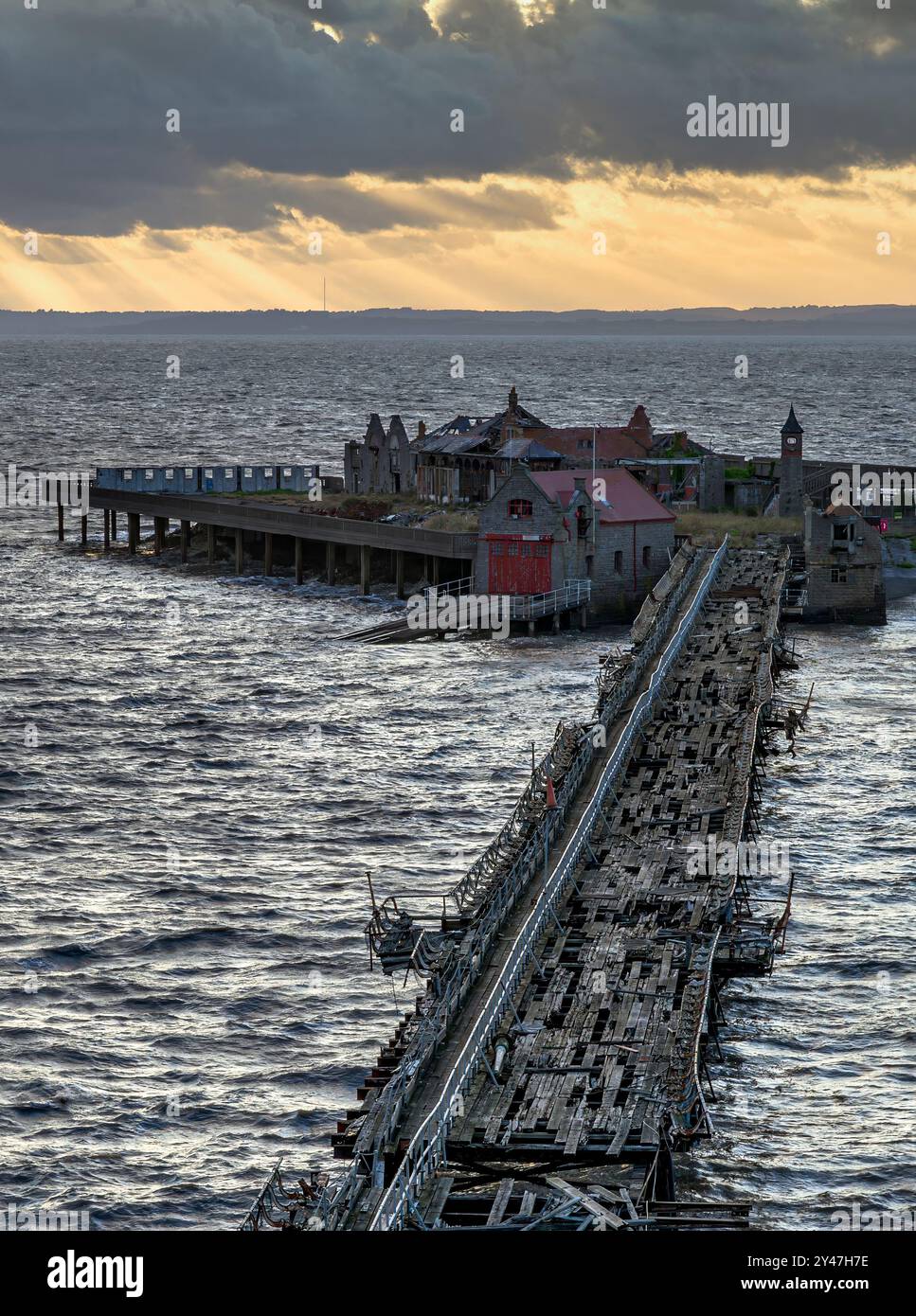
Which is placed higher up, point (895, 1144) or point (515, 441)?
point (515, 441)

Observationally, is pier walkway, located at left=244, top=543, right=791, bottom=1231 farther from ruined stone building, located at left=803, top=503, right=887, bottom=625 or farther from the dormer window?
ruined stone building, located at left=803, top=503, right=887, bottom=625

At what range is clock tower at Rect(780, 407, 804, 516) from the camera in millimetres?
96188

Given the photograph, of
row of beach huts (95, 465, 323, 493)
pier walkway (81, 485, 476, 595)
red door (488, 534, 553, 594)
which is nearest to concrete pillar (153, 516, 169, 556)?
pier walkway (81, 485, 476, 595)

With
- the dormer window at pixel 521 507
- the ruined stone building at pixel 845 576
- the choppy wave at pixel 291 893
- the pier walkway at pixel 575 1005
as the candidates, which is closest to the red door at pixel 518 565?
the dormer window at pixel 521 507

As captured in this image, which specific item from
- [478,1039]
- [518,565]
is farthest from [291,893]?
[518,565]

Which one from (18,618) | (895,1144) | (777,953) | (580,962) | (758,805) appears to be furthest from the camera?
(18,618)

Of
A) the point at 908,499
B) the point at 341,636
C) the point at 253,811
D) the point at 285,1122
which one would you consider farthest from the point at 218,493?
the point at 285,1122

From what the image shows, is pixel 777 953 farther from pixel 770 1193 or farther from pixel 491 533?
pixel 491 533

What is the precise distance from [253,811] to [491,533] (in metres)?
32.2

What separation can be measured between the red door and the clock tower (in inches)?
854

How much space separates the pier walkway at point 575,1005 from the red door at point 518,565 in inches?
1079

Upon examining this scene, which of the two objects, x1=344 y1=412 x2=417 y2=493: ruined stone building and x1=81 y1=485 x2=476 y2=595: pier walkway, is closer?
x1=81 y1=485 x2=476 y2=595: pier walkway

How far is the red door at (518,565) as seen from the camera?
261ft

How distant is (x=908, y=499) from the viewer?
329ft
